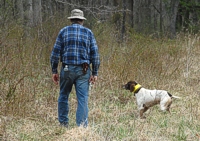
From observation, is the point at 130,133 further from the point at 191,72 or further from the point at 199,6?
the point at 199,6

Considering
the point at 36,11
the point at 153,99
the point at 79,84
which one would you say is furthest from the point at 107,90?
the point at 36,11

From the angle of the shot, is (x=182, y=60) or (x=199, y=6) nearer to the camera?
(x=182, y=60)

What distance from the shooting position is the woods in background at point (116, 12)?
9.46 metres

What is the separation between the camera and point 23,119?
5.41m

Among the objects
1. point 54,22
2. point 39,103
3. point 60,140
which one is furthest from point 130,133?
point 54,22

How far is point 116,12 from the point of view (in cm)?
1329

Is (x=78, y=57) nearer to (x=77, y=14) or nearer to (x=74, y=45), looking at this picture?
(x=74, y=45)

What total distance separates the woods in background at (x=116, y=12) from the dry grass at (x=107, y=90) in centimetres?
80

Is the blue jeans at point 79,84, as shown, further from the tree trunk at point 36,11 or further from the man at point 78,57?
the tree trunk at point 36,11

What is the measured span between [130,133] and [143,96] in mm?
1570

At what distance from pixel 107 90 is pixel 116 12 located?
20.5 feet

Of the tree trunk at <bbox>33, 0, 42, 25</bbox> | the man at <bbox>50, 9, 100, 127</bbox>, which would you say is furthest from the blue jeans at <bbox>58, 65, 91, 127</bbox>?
the tree trunk at <bbox>33, 0, 42, 25</bbox>

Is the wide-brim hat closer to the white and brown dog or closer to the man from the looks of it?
the man

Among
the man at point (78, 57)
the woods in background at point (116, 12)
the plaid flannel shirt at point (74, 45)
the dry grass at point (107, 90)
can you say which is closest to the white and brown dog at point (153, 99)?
the dry grass at point (107, 90)
